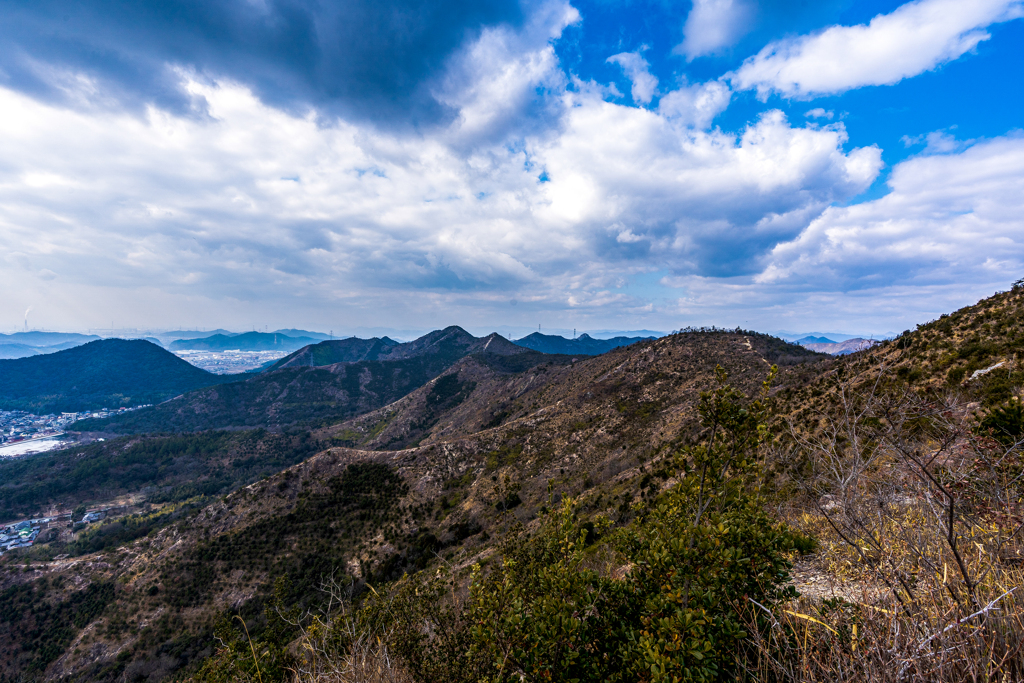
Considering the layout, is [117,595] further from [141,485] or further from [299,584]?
[141,485]

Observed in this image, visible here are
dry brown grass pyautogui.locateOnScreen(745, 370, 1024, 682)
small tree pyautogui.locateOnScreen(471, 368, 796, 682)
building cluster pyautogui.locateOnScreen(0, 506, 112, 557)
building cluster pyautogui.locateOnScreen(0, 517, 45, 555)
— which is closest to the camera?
dry brown grass pyautogui.locateOnScreen(745, 370, 1024, 682)

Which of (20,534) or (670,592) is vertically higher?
(670,592)

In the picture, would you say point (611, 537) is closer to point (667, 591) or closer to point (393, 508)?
point (667, 591)

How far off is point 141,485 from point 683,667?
188 meters

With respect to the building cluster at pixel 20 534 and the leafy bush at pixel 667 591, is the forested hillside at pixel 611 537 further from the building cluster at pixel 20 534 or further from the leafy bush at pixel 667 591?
the building cluster at pixel 20 534

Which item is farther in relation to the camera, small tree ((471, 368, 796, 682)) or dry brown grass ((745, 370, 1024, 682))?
small tree ((471, 368, 796, 682))

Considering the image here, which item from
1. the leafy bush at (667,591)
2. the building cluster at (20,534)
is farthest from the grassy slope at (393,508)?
the building cluster at (20,534)

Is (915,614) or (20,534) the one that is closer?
(915,614)

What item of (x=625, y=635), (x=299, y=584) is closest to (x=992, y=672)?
(x=625, y=635)

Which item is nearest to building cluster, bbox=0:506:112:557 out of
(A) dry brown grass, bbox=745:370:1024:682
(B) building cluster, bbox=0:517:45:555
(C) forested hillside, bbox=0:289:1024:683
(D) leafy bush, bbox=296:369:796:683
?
(B) building cluster, bbox=0:517:45:555

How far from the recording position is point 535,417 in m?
66.2

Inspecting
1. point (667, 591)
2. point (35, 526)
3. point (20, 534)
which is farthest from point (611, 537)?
point (35, 526)

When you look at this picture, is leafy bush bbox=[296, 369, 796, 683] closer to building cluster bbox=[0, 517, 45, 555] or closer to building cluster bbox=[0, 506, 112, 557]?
building cluster bbox=[0, 517, 45, 555]

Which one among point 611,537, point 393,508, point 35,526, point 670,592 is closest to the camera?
point 670,592
